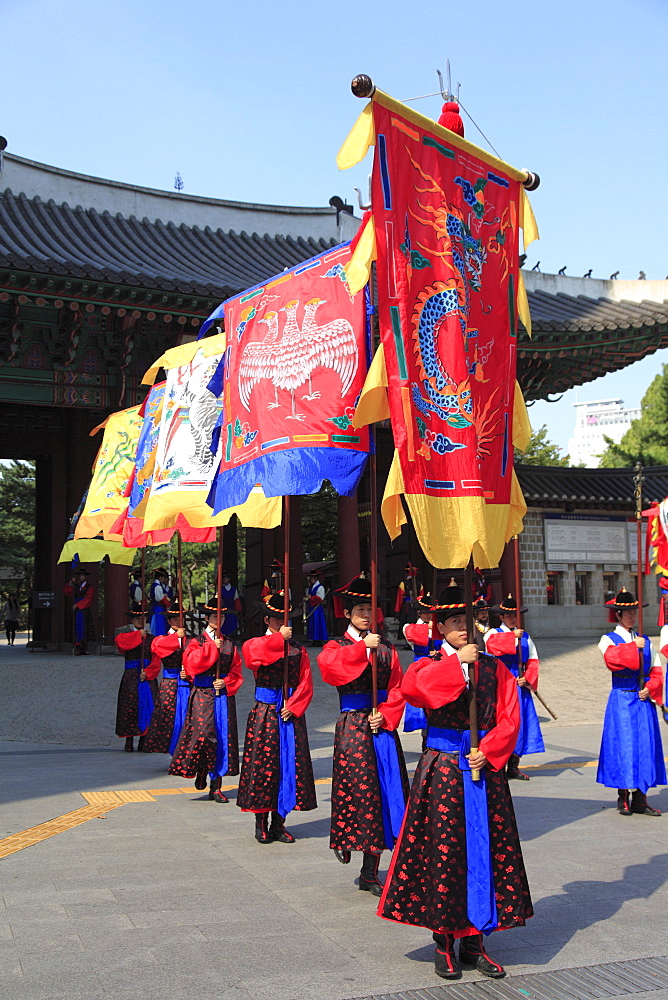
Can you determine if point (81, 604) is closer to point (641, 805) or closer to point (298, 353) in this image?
point (641, 805)

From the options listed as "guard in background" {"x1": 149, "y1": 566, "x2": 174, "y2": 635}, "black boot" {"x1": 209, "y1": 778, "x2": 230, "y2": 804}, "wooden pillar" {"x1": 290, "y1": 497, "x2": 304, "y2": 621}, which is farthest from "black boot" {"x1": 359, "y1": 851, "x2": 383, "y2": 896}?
"wooden pillar" {"x1": 290, "y1": 497, "x2": 304, "y2": 621}

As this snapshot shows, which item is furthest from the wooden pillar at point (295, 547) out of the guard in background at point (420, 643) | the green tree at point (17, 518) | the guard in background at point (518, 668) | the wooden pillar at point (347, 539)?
the green tree at point (17, 518)

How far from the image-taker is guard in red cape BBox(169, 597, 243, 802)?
8.16 m

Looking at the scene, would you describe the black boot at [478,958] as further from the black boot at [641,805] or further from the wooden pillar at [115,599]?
the wooden pillar at [115,599]

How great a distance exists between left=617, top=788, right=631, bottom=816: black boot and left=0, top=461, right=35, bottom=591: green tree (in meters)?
32.3

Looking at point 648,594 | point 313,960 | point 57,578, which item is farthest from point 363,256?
point 648,594

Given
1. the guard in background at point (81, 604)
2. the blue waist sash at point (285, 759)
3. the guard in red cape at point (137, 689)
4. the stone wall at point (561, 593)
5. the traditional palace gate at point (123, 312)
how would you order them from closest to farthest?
the blue waist sash at point (285, 759)
the guard in red cape at point (137, 689)
the traditional palace gate at point (123, 312)
the guard in background at point (81, 604)
the stone wall at point (561, 593)

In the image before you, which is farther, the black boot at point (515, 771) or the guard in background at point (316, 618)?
the guard in background at point (316, 618)

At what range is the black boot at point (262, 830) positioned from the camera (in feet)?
21.7

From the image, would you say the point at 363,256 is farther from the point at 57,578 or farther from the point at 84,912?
the point at 57,578

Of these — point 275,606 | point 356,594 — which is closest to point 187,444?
point 275,606

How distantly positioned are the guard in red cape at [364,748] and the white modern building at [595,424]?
169 metres

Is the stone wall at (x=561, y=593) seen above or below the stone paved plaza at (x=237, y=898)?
above

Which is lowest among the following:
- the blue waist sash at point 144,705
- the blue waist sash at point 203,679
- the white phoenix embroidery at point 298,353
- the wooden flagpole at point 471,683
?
the blue waist sash at point 144,705
